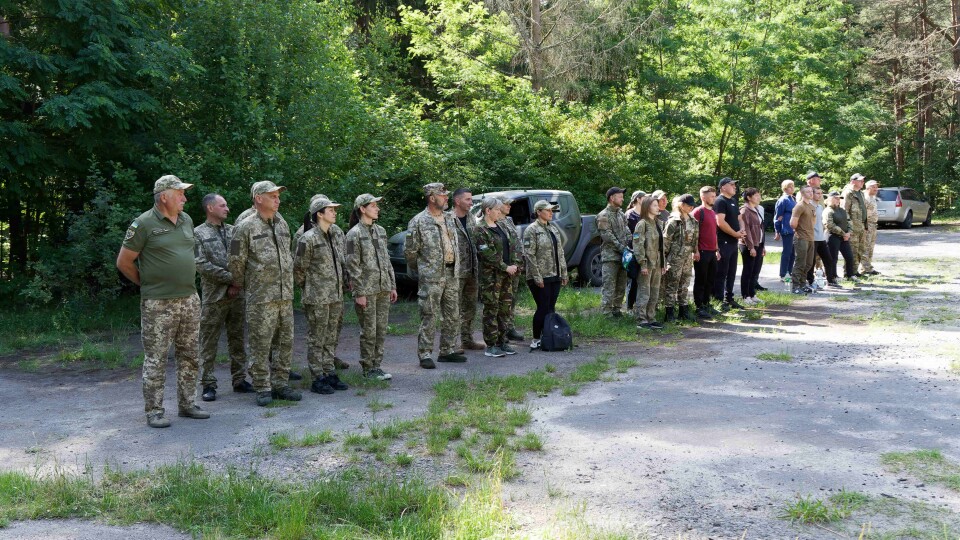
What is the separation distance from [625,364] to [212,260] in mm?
4544

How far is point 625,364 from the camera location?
8.98 metres

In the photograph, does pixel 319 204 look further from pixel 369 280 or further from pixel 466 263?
pixel 466 263

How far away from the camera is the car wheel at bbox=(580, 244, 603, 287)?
601 inches

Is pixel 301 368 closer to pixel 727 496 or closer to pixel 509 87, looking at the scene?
pixel 727 496

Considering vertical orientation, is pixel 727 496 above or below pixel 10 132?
below

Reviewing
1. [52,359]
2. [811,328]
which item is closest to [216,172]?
[52,359]

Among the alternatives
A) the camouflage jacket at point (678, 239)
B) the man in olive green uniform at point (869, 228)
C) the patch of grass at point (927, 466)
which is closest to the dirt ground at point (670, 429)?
the patch of grass at point (927, 466)

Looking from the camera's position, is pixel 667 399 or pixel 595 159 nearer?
pixel 667 399

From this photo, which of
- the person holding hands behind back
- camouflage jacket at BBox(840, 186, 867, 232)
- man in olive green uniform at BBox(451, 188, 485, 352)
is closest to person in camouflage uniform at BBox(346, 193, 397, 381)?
man in olive green uniform at BBox(451, 188, 485, 352)

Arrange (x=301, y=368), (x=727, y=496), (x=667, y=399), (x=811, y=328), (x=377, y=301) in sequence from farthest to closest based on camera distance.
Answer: (x=811, y=328) < (x=301, y=368) < (x=377, y=301) < (x=667, y=399) < (x=727, y=496)

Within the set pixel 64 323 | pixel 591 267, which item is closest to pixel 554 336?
pixel 591 267

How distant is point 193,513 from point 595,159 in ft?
59.3

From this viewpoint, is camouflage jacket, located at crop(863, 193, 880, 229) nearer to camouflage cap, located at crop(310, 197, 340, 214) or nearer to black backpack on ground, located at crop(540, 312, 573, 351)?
black backpack on ground, located at crop(540, 312, 573, 351)

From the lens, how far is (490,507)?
15.2 feet
